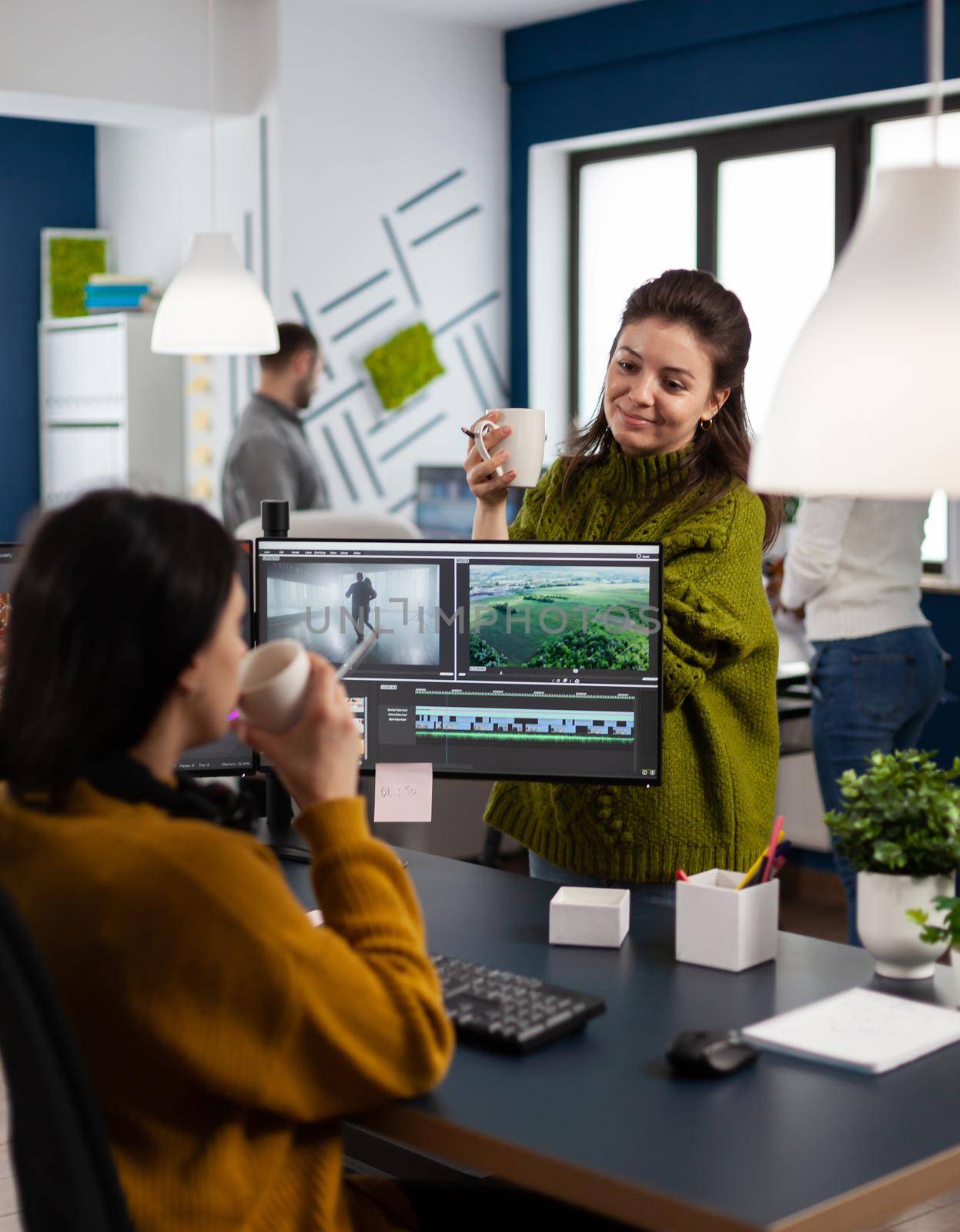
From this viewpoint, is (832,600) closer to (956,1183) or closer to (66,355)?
(956,1183)

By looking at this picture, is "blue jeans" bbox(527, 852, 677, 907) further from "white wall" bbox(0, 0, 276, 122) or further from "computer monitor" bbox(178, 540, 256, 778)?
"white wall" bbox(0, 0, 276, 122)

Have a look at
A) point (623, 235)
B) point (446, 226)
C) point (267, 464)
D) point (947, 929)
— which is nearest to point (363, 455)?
point (446, 226)

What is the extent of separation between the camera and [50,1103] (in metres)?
→ 1.16

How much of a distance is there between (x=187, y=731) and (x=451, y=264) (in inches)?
200

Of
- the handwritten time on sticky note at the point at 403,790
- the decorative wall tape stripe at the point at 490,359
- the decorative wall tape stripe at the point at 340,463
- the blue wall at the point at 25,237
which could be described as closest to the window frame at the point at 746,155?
the decorative wall tape stripe at the point at 490,359

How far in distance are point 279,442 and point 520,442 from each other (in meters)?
2.89

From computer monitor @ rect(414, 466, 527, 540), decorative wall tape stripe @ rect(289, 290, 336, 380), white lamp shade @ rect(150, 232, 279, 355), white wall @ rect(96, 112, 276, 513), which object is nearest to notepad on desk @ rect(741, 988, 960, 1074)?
white lamp shade @ rect(150, 232, 279, 355)

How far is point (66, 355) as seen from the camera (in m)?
6.81

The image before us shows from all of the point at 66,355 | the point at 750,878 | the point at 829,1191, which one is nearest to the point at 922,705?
the point at 750,878

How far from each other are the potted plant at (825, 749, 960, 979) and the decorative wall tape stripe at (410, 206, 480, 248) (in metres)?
4.63

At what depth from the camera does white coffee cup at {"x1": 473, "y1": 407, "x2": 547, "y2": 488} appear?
2.22 m

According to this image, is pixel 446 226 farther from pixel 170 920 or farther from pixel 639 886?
pixel 170 920

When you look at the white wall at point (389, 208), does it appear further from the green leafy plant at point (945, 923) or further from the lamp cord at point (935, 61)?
the lamp cord at point (935, 61)

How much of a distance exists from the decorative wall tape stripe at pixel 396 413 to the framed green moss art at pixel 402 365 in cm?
2
